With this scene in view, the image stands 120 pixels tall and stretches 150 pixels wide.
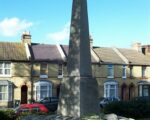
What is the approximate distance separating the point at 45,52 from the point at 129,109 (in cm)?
2505

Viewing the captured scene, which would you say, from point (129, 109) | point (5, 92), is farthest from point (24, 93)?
point (129, 109)

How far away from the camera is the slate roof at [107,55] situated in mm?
50109

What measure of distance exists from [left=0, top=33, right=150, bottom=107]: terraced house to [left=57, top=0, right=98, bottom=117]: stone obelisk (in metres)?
29.9

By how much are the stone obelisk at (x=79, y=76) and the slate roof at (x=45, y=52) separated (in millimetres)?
31248

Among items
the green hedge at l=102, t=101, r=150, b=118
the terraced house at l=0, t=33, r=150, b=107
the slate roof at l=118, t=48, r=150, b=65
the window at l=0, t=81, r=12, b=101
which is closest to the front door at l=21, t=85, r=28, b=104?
the terraced house at l=0, t=33, r=150, b=107

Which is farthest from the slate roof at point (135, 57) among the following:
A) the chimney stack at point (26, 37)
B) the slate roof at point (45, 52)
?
the chimney stack at point (26, 37)

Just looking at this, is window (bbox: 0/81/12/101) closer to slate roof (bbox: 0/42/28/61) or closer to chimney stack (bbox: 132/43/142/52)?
slate roof (bbox: 0/42/28/61)

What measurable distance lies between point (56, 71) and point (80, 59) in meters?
32.5

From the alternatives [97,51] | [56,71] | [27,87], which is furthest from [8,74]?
[97,51]

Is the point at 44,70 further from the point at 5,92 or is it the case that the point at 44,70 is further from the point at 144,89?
the point at 144,89

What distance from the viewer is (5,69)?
142ft

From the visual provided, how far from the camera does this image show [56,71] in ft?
151

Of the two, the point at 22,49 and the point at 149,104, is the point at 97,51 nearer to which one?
the point at 22,49

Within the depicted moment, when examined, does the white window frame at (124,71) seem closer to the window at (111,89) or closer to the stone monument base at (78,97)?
the window at (111,89)
